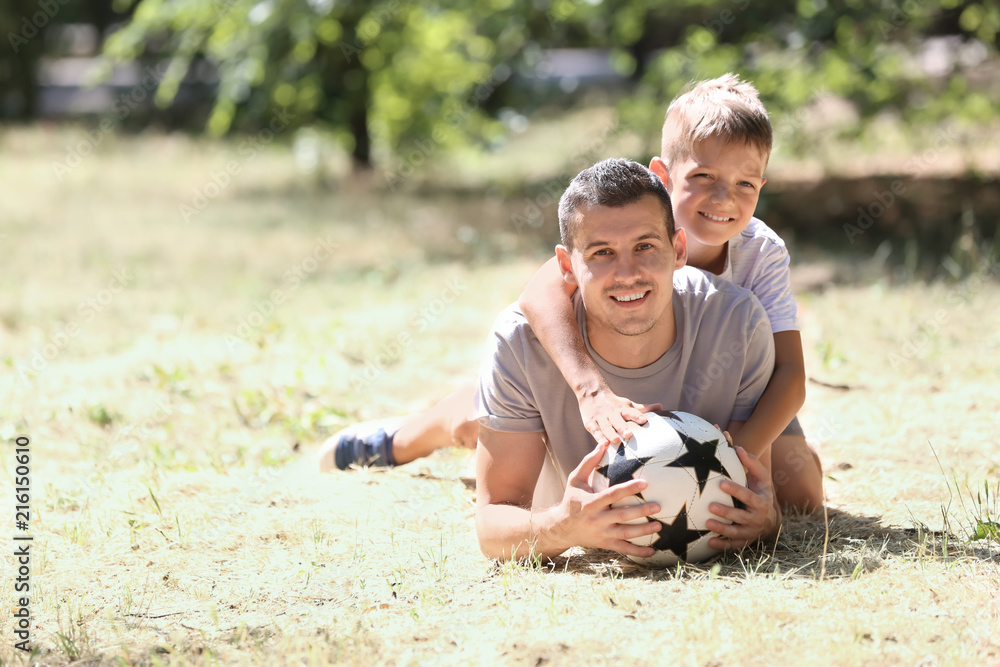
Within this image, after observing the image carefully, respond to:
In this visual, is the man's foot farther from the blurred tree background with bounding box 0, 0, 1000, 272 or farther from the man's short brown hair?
the blurred tree background with bounding box 0, 0, 1000, 272

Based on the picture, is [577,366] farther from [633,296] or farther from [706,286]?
[706,286]

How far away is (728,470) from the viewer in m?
3.21

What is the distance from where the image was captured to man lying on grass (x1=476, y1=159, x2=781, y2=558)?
3.15m

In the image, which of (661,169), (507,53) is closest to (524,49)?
(507,53)

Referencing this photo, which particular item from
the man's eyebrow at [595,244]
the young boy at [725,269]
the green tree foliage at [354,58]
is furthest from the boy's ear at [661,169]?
the green tree foliage at [354,58]

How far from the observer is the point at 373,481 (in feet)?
14.2

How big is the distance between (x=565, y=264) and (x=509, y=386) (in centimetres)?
46

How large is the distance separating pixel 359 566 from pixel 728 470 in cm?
130

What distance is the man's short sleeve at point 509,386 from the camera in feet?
10.9

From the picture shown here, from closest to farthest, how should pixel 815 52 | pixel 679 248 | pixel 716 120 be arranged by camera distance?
pixel 679 248 < pixel 716 120 < pixel 815 52

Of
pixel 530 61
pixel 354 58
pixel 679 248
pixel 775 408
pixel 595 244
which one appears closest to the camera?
pixel 595 244

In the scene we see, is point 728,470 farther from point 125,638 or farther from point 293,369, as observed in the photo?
point 293,369

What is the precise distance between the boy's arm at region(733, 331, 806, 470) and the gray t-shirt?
0.18 feet

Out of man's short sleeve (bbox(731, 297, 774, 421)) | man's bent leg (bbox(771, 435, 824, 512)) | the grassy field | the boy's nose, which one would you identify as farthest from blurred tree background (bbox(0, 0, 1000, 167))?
man's short sleeve (bbox(731, 297, 774, 421))
